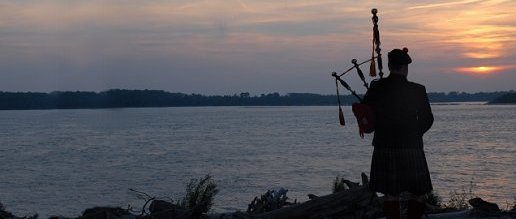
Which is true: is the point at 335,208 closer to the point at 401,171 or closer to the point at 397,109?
the point at 401,171

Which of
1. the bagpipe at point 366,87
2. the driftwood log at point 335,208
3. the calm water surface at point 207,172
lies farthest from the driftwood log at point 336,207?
the calm water surface at point 207,172

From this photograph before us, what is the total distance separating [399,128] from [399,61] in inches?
27.7

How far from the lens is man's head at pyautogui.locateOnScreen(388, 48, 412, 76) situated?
7.43 m

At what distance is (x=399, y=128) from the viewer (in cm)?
746

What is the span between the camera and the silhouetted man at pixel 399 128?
24.5ft

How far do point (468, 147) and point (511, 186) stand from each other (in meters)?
32.8

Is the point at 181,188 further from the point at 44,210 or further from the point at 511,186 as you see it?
the point at 511,186

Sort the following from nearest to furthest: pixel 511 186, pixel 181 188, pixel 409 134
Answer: pixel 409 134 < pixel 511 186 < pixel 181 188

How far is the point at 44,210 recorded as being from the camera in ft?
89.9

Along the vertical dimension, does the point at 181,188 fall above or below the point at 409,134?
below

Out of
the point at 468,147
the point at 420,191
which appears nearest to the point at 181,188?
the point at 420,191

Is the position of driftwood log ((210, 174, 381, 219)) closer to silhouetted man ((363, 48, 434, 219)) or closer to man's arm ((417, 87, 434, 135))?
silhouetted man ((363, 48, 434, 219))

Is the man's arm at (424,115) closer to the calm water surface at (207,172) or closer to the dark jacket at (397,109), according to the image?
the dark jacket at (397,109)

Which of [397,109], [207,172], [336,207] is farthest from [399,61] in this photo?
[207,172]
